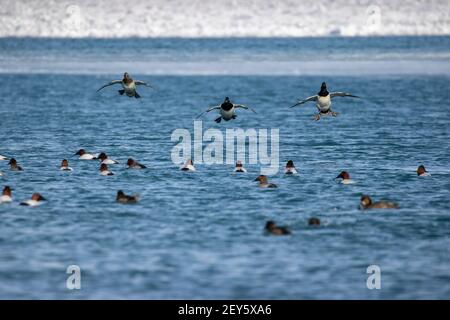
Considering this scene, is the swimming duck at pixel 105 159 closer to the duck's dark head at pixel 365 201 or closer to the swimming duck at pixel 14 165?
the swimming duck at pixel 14 165

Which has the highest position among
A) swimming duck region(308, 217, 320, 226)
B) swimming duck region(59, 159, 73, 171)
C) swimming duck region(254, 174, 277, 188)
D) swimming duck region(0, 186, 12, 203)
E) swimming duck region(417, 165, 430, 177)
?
swimming duck region(59, 159, 73, 171)

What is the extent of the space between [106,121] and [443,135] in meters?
20.5

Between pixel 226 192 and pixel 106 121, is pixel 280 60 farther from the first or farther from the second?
pixel 226 192

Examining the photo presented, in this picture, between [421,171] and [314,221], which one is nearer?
[314,221]

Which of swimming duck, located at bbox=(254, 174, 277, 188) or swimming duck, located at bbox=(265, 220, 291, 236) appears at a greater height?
swimming duck, located at bbox=(254, 174, 277, 188)

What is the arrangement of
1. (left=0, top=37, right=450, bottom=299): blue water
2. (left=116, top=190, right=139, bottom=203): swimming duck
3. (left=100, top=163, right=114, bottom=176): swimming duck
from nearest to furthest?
(left=0, top=37, right=450, bottom=299): blue water
(left=116, top=190, right=139, bottom=203): swimming duck
(left=100, top=163, right=114, bottom=176): swimming duck

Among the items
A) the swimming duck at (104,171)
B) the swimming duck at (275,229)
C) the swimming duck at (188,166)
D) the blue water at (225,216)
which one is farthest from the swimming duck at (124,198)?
the swimming duck at (188,166)

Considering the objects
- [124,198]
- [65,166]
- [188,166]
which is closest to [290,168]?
[188,166]

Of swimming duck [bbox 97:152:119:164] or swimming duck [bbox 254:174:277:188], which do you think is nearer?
swimming duck [bbox 254:174:277:188]

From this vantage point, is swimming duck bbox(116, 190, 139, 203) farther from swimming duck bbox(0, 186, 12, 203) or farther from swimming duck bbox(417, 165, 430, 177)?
swimming duck bbox(417, 165, 430, 177)

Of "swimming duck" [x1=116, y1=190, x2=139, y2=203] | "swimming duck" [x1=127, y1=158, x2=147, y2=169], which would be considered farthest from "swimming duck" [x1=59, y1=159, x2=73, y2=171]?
"swimming duck" [x1=116, y1=190, x2=139, y2=203]

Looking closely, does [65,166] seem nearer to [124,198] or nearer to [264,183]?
[124,198]

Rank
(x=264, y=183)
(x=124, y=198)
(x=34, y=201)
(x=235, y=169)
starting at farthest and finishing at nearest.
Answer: (x=235, y=169) < (x=264, y=183) < (x=34, y=201) < (x=124, y=198)
